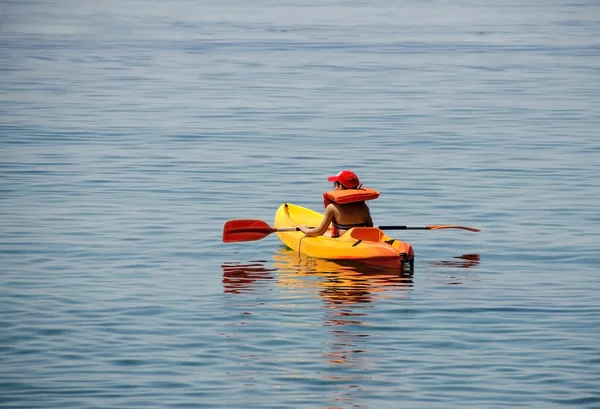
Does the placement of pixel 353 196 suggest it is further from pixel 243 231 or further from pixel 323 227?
pixel 243 231

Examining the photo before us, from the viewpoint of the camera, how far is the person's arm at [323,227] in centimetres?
1549

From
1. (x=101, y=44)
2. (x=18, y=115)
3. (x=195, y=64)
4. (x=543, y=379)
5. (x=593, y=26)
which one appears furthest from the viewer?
(x=593, y=26)

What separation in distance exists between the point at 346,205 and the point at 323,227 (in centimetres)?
46

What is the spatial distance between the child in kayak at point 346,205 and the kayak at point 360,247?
0.17 meters

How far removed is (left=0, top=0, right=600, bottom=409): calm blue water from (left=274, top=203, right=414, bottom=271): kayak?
17 cm

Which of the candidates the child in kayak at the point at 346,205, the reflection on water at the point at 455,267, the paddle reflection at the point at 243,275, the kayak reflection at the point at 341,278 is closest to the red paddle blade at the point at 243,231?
the paddle reflection at the point at 243,275

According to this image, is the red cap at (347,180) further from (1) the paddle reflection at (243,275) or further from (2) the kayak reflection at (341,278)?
(1) the paddle reflection at (243,275)

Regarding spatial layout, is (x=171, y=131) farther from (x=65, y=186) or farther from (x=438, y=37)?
(x=438, y=37)

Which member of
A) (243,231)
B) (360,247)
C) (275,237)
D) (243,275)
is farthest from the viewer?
(275,237)

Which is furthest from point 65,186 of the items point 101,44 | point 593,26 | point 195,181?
point 593,26

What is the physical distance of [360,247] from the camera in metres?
15.0

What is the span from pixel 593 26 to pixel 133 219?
3863 centimetres

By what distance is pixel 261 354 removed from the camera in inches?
466

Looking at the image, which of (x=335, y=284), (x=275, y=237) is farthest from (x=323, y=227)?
(x=275, y=237)
